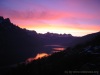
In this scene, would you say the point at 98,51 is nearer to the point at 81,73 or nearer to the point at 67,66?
the point at 67,66

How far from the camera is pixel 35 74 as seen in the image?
20922 mm

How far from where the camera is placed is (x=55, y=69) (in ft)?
62.4

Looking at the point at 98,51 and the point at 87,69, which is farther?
the point at 98,51

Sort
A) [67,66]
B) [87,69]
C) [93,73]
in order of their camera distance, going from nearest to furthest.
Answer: [93,73], [87,69], [67,66]

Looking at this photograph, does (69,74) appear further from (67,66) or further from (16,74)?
(16,74)

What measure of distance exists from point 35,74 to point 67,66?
4513 millimetres

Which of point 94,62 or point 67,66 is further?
point 67,66

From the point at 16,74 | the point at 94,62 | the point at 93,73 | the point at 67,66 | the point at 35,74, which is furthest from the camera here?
the point at 16,74

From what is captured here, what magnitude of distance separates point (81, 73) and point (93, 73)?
117 cm

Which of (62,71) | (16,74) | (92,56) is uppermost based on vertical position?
(92,56)

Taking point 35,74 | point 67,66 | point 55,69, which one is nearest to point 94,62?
point 67,66

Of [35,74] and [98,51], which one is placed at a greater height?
[98,51]

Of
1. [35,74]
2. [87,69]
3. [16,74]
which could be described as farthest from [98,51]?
[16,74]

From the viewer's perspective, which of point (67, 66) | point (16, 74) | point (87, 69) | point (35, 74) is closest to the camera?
point (87, 69)
